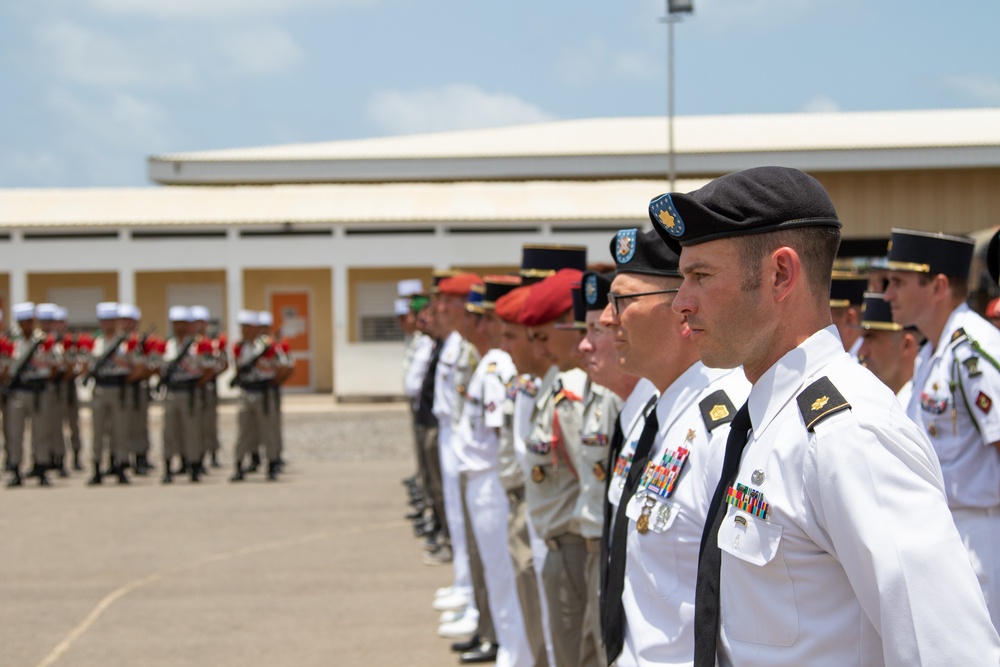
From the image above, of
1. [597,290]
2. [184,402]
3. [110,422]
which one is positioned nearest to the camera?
[597,290]

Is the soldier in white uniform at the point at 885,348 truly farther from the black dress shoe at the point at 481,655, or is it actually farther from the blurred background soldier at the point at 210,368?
the blurred background soldier at the point at 210,368

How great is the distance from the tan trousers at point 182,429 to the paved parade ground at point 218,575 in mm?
488

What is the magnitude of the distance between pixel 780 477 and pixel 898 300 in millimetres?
3016

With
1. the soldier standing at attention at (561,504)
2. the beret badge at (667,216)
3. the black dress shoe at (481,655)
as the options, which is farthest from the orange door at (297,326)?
the beret badge at (667,216)

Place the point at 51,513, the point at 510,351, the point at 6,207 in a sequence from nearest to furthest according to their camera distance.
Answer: the point at 510,351, the point at 51,513, the point at 6,207

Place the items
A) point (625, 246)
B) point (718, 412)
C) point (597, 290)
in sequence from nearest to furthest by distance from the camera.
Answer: point (718, 412) → point (625, 246) → point (597, 290)

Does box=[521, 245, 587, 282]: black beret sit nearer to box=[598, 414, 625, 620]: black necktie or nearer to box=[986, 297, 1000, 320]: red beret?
Result: box=[986, 297, 1000, 320]: red beret

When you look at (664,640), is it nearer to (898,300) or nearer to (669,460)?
(669,460)

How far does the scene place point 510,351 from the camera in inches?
195

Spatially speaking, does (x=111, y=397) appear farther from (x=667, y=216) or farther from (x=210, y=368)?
(x=667, y=216)

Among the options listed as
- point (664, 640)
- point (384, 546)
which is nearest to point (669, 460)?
point (664, 640)

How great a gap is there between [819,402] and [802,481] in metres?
0.13

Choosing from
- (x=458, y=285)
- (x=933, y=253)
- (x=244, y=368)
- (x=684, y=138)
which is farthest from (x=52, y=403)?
(x=684, y=138)

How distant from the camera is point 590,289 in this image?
3717 mm
